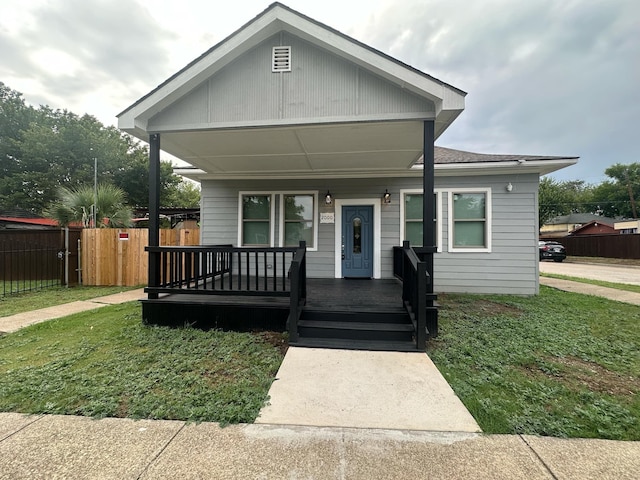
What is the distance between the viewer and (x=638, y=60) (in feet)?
49.3

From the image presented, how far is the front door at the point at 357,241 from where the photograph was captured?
708 centimetres

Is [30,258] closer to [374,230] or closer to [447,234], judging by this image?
[374,230]

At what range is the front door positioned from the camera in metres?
7.08

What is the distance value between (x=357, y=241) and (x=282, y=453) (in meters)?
5.61

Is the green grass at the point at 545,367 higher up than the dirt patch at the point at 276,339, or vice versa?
the green grass at the point at 545,367

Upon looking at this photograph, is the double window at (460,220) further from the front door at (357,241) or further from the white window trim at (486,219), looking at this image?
the front door at (357,241)

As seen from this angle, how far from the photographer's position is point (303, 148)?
5.41 m

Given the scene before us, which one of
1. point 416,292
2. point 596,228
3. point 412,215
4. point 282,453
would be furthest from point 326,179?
point 596,228

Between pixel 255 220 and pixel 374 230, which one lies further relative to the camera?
pixel 255 220

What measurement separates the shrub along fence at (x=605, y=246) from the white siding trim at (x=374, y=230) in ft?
68.7

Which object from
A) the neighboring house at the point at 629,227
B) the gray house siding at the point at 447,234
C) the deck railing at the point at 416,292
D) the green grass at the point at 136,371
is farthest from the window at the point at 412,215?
the neighboring house at the point at 629,227

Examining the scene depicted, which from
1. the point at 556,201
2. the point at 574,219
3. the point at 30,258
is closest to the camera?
the point at 30,258

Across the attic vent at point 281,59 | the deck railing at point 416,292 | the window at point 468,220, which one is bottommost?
the deck railing at point 416,292

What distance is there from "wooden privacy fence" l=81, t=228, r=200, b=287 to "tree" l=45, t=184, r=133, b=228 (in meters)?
0.89
